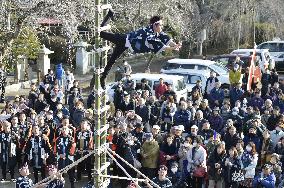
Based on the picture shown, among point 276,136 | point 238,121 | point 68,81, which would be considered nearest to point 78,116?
point 238,121

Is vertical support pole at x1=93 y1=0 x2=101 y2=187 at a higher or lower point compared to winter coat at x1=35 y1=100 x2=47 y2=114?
higher

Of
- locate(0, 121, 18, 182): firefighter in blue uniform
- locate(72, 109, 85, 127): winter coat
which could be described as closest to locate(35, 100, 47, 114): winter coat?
locate(72, 109, 85, 127): winter coat

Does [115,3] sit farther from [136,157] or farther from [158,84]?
[136,157]

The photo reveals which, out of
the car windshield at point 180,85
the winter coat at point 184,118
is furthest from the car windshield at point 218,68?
the winter coat at point 184,118

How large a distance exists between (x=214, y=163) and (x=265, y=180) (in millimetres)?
1323

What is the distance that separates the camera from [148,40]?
7199mm

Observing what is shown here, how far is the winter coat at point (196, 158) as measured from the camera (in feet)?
46.4

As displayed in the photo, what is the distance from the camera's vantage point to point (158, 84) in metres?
A: 20.0

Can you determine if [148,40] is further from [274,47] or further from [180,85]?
[274,47]

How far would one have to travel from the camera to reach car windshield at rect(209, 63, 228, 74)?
Answer: 23.3 meters

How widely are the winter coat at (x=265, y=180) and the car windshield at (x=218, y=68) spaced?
9.88 m

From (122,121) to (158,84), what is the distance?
4344 millimetres

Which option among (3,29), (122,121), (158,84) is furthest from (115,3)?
(122,121)

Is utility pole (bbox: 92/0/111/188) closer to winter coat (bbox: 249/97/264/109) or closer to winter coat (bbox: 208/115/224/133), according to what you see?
winter coat (bbox: 208/115/224/133)
